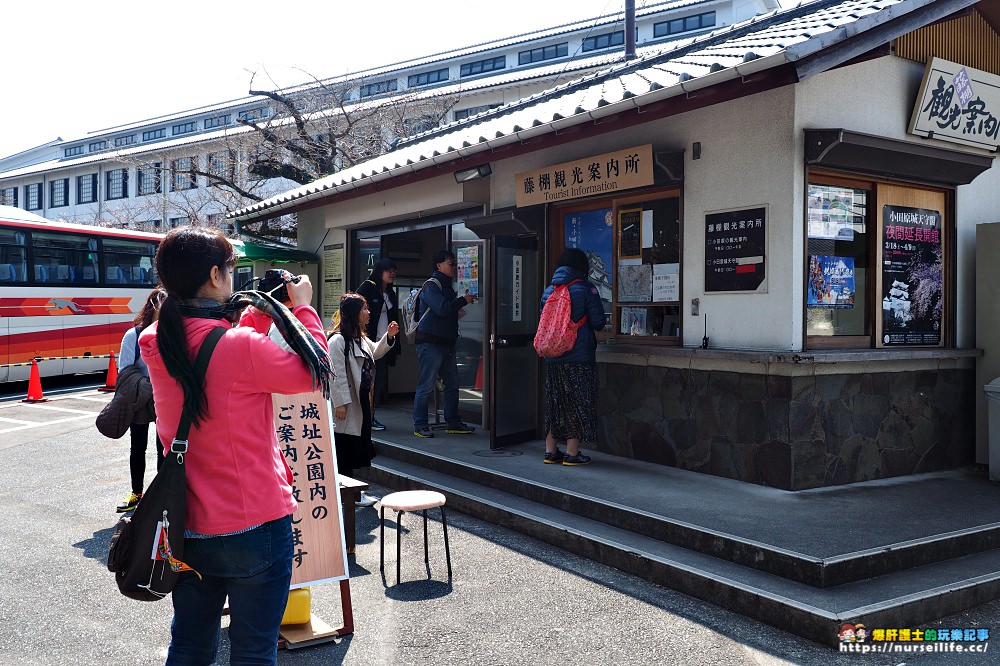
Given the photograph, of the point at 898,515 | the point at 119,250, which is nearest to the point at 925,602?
the point at 898,515

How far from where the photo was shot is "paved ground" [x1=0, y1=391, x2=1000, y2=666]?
3.88 m

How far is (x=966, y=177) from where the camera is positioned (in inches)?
288

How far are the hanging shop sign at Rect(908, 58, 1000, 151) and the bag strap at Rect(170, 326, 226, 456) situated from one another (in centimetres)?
656

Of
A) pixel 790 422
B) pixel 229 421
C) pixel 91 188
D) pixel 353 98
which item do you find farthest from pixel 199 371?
pixel 91 188

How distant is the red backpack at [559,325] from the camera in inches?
279

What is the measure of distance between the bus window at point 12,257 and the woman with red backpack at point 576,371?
1239cm

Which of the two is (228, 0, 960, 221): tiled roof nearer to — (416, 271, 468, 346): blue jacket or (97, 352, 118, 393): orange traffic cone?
(416, 271, 468, 346): blue jacket

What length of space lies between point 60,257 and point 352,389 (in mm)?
12710

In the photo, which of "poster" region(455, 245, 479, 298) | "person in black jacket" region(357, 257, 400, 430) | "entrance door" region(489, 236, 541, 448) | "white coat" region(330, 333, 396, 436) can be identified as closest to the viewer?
"white coat" region(330, 333, 396, 436)

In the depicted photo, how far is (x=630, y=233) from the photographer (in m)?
7.74

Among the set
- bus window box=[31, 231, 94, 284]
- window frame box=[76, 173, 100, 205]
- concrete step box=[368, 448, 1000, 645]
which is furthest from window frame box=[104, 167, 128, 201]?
concrete step box=[368, 448, 1000, 645]

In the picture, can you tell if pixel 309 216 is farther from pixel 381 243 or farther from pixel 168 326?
pixel 168 326

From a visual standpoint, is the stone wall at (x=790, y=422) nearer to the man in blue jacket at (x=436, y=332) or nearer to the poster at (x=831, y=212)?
the poster at (x=831, y=212)

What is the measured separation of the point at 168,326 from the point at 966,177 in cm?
736
